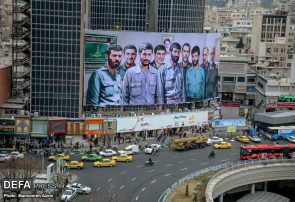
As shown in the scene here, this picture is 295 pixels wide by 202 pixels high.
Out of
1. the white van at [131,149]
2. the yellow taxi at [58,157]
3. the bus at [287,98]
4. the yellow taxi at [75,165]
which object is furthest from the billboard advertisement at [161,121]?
the bus at [287,98]

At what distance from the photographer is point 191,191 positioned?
53344 mm

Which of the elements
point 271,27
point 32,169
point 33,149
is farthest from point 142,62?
point 271,27

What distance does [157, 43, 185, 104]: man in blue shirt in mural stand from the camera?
79.9m

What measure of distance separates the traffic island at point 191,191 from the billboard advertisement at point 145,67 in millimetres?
23082

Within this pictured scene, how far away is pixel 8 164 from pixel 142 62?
90.7ft

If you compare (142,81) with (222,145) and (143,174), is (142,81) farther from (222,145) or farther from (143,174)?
(143,174)

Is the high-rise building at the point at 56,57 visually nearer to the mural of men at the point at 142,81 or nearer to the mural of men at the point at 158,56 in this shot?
the mural of men at the point at 142,81

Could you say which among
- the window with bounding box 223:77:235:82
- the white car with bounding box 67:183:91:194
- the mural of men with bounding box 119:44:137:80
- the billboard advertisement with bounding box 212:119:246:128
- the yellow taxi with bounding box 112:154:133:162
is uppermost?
the mural of men with bounding box 119:44:137:80

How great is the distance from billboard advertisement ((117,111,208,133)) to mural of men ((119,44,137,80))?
624 cm

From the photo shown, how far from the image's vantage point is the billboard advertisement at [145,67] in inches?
2940

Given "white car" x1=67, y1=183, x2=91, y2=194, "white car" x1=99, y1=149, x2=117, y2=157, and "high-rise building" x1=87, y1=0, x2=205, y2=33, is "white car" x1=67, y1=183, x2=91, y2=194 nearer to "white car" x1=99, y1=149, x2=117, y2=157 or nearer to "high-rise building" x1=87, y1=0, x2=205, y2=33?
"white car" x1=99, y1=149, x2=117, y2=157

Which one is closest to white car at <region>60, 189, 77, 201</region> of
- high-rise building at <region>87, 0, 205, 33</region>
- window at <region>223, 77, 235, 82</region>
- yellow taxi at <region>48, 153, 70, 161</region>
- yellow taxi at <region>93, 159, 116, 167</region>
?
yellow taxi at <region>93, 159, 116, 167</region>

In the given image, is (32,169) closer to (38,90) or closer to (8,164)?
(8,164)

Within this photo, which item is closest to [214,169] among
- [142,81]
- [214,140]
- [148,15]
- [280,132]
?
[214,140]
